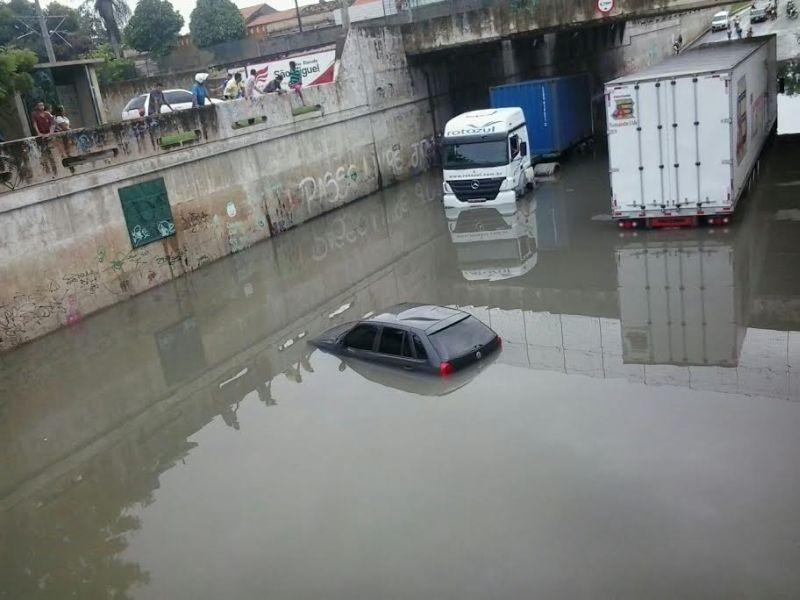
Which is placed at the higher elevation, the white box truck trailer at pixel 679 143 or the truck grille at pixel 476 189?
the white box truck trailer at pixel 679 143

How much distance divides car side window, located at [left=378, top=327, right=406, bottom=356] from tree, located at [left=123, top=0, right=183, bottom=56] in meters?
47.0

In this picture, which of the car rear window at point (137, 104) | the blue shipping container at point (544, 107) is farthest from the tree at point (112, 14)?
the blue shipping container at point (544, 107)

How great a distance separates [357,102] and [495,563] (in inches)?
969

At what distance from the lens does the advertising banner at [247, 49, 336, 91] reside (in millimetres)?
29516

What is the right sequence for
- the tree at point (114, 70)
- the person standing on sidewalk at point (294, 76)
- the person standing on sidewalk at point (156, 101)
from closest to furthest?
the person standing on sidewalk at point (156, 101)
the person standing on sidewalk at point (294, 76)
the tree at point (114, 70)

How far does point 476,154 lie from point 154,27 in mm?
37586

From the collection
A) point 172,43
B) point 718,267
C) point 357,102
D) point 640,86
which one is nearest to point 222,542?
point 718,267

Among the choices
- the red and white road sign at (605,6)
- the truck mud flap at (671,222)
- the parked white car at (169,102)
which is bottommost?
the truck mud flap at (671,222)

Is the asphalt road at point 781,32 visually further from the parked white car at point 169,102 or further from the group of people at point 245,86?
the parked white car at point 169,102

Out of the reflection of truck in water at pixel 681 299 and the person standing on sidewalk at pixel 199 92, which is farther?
the person standing on sidewalk at pixel 199 92

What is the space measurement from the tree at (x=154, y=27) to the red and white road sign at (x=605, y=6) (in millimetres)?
35590

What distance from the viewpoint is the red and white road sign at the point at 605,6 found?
26.2 m

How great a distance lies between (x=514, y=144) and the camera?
78.2ft

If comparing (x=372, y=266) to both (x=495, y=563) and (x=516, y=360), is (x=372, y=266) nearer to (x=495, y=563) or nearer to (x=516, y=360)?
(x=516, y=360)
